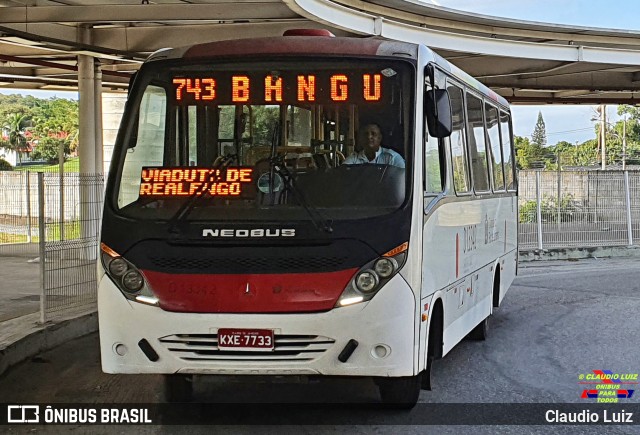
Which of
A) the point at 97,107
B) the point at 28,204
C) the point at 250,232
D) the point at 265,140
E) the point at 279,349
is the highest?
the point at 97,107

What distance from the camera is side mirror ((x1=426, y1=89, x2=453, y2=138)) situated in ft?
23.6

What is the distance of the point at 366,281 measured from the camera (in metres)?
6.50

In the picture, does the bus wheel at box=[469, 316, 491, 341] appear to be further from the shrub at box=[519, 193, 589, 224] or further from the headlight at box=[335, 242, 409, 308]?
the shrub at box=[519, 193, 589, 224]

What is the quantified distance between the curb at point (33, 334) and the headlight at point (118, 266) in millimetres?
2866

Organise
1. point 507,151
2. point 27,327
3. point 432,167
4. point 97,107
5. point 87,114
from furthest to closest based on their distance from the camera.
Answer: point 97,107, point 87,114, point 507,151, point 27,327, point 432,167

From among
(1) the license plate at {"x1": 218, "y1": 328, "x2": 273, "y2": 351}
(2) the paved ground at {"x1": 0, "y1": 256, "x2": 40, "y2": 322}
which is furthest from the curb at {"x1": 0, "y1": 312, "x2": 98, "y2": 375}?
(1) the license plate at {"x1": 218, "y1": 328, "x2": 273, "y2": 351}

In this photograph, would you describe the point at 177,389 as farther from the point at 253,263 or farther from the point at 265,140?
the point at 265,140

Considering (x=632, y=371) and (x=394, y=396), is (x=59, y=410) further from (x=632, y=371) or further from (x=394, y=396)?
(x=632, y=371)

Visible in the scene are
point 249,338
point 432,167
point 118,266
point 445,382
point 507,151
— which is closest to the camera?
point 249,338

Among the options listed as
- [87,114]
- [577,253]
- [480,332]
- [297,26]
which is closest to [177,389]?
[480,332]

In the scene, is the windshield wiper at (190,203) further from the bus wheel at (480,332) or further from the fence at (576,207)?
the fence at (576,207)

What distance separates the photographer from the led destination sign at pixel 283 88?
23.2 feet

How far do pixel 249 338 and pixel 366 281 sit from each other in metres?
0.91

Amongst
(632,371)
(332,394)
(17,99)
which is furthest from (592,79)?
(17,99)
